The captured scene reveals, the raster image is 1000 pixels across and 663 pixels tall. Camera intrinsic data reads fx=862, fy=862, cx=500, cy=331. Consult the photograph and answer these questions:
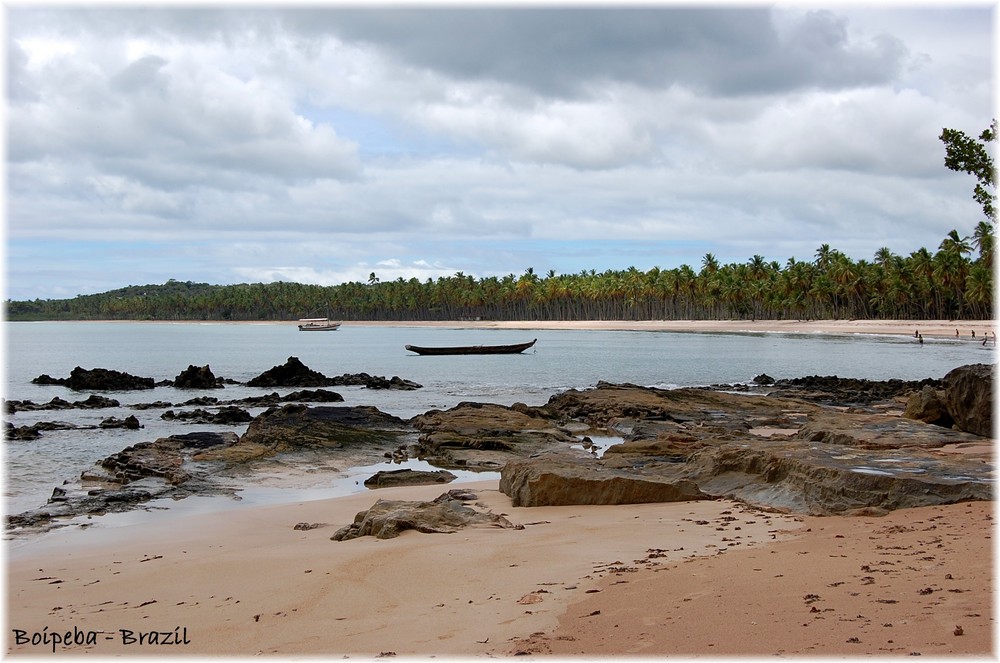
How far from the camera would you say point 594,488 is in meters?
12.5

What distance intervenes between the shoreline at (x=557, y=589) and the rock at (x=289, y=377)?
3661cm

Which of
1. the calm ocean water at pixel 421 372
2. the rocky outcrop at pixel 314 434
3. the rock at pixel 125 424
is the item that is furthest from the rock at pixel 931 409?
the rock at pixel 125 424

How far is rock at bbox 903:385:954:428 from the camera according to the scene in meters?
19.6

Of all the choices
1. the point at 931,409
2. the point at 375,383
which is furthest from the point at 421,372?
the point at 931,409

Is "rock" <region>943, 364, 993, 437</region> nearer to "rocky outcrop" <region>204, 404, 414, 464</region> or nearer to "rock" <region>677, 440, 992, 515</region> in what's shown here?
"rock" <region>677, 440, 992, 515</region>

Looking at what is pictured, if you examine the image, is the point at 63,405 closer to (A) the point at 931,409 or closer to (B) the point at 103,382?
(B) the point at 103,382

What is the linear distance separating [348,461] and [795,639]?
1559cm

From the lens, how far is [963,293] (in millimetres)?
105125

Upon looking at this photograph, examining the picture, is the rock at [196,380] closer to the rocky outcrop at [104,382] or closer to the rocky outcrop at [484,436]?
the rocky outcrop at [104,382]

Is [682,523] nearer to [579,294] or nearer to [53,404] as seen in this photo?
[53,404]

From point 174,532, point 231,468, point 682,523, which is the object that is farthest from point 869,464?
point 231,468

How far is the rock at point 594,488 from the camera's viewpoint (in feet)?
40.4

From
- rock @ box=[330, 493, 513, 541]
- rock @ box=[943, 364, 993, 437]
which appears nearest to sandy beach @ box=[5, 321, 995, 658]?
rock @ box=[330, 493, 513, 541]

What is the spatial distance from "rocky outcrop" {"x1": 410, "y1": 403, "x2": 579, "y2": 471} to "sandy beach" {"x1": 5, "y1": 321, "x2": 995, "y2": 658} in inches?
308
